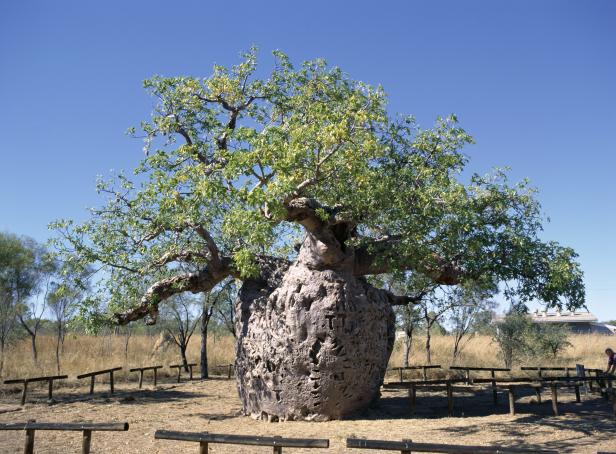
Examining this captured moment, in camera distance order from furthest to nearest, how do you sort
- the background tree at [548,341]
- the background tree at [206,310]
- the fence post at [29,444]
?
the background tree at [548,341], the background tree at [206,310], the fence post at [29,444]

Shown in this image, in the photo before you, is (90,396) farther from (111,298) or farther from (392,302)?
(392,302)

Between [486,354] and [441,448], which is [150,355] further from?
[441,448]

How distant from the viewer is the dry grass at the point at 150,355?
18125 millimetres

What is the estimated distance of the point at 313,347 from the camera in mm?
9383

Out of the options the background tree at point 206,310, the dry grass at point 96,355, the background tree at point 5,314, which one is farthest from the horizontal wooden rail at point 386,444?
the background tree at point 5,314

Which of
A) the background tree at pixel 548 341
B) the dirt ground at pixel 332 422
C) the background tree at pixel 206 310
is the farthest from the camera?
the background tree at pixel 548 341

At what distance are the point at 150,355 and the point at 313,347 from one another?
16331 millimetres

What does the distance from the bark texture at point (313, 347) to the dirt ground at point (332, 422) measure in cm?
39

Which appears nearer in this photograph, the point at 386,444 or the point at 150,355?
the point at 386,444

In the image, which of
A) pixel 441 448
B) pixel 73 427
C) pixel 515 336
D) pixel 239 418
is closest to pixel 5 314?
pixel 239 418

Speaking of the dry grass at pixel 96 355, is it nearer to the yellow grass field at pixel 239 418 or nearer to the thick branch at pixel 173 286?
the yellow grass field at pixel 239 418

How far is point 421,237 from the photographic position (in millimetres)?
8367

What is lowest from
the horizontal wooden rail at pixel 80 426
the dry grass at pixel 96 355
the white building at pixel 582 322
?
the horizontal wooden rail at pixel 80 426

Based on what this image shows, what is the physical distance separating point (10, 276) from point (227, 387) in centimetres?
1100
